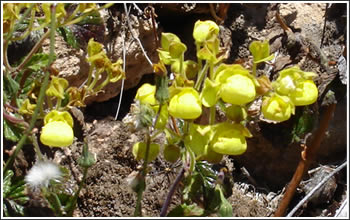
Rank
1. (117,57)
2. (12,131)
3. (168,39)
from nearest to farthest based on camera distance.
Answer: (168,39)
(12,131)
(117,57)

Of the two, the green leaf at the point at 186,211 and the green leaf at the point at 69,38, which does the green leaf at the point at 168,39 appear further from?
the green leaf at the point at 69,38

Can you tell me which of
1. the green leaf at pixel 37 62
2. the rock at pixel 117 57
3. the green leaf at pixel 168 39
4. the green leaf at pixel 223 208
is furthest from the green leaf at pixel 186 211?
the rock at pixel 117 57

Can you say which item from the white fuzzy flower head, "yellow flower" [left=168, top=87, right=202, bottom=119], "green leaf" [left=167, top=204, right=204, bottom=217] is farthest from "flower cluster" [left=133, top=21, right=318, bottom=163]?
the white fuzzy flower head

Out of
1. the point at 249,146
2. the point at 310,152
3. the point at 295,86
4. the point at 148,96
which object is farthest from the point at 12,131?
the point at 249,146

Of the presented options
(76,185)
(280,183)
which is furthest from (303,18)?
(76,185)

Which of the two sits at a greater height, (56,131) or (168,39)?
(168,39)

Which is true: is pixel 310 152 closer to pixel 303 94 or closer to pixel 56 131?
pixel 303 94

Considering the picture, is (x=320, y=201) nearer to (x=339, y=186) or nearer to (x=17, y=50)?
(x=339, y=186)
